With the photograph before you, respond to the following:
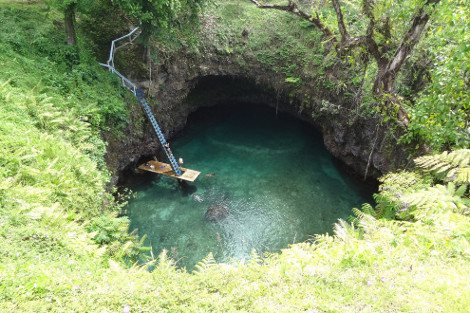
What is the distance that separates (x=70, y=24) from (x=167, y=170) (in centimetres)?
→ 843

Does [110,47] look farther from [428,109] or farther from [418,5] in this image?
[428,109]

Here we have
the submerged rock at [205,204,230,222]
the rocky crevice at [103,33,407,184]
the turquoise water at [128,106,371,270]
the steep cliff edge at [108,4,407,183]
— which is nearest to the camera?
the turquoise water at [128,106,371,270]

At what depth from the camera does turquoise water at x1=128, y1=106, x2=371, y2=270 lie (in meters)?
11.8

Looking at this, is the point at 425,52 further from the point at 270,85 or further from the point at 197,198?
the point at 197,198

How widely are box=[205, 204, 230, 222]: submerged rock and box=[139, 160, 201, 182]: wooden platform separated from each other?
6.68 ft

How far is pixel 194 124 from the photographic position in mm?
21125

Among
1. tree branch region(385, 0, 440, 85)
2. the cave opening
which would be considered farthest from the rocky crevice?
tree branch region(385, 0, 440, 85)

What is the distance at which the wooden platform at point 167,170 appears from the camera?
564 inches

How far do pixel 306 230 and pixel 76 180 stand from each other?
32.2 feet

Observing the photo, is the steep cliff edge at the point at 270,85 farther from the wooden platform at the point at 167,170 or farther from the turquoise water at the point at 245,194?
the turquoise water at the point at 245,194

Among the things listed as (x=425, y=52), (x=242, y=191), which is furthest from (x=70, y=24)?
(x=425, y=52)

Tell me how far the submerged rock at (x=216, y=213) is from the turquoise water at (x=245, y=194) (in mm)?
243

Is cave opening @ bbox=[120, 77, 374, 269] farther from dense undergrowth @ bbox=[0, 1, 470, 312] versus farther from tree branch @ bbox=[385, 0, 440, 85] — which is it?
tree branch @ bbox=[385, 0, 440, 85]

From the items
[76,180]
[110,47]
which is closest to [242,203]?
[76,180]
